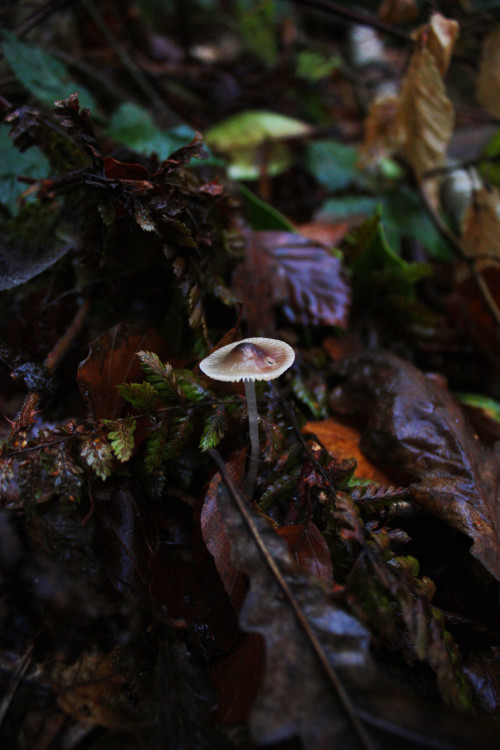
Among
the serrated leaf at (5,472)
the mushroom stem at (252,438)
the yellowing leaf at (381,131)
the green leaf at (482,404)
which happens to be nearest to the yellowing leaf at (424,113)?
the yellowing leaf at (381,131)

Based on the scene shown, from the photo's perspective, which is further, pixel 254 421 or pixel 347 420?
pixel 347 420

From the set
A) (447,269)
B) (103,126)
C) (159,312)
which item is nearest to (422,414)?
(159,312)

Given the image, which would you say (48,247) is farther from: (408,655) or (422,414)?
(408,655)

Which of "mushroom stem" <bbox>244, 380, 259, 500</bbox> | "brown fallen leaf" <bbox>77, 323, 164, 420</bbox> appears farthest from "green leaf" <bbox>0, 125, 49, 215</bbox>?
"mushroom stem" <bbox>244, 380, 259, 500</bbox>

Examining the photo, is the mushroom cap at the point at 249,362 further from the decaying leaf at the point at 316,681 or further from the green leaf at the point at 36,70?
the green leaf at the point at 36,70

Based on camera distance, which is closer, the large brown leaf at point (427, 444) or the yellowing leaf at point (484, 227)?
the large brown leaf at point (427, 444)
